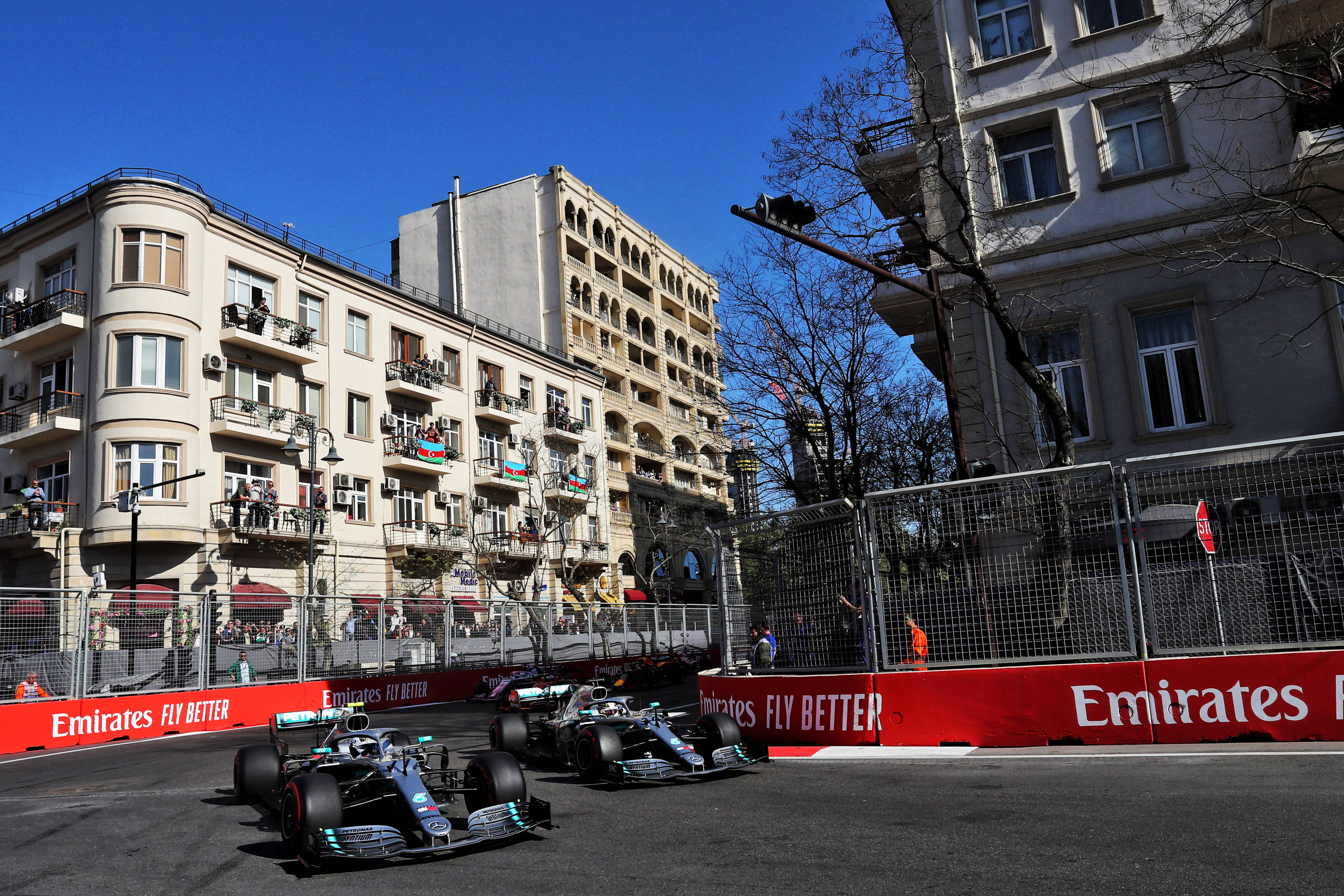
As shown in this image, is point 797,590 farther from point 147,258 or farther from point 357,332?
point 357,332

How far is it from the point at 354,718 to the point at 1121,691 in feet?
23.6

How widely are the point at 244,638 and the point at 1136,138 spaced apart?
730 inches

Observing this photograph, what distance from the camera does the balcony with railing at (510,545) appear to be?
3894cm

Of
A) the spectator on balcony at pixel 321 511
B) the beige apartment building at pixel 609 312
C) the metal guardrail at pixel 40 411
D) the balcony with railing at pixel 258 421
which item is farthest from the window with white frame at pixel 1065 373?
the beige apartment building at pixel 609 312

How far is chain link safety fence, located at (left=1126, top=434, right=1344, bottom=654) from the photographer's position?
880 cm

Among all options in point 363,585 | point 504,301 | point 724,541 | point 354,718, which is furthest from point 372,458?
point 354,718

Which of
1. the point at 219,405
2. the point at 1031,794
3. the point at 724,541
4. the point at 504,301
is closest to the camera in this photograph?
the point at 1031,794

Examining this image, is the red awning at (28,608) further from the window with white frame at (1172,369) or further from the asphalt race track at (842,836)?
the window with white frame at (1172,369)

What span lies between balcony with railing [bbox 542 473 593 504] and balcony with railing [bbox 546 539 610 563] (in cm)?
188

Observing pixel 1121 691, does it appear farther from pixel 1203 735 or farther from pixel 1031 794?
pixel 1031 794

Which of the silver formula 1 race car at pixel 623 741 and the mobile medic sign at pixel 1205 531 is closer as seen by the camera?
the mobile medic sign at pixel 1205 531

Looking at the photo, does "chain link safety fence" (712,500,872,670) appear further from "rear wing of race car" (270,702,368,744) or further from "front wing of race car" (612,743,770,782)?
"rear wing of race car" (270,702,368,744)

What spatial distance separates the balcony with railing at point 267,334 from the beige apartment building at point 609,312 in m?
12.1

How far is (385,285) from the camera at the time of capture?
37156mm
